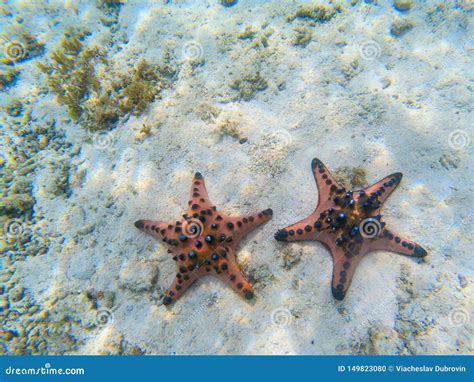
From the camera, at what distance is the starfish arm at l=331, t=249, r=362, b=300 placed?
407cm

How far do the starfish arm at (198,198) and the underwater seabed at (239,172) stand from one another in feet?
0.20

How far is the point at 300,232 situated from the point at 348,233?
682 millimetres

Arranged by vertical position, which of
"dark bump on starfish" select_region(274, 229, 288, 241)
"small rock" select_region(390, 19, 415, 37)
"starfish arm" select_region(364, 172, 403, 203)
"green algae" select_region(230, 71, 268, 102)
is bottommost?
"dark bump on starfish" select_region(274, 229, 288, 241)

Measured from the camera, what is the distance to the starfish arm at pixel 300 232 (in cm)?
434

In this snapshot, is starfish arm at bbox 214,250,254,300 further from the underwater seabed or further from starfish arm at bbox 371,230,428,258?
starfish arm at bbox 371,230,428,258

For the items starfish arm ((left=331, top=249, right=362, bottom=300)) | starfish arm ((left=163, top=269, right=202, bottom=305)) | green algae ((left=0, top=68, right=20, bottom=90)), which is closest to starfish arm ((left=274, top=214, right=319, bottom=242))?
starfish arm ((left=331, top=249, right=362, bottom=300))

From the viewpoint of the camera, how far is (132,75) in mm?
6473

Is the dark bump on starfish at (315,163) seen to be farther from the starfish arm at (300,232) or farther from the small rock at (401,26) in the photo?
the small rock at (401,26)

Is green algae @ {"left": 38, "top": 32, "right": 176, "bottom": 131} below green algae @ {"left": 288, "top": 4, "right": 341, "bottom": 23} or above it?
below

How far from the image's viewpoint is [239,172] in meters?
5.16

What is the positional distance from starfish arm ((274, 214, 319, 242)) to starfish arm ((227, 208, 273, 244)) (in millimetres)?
349

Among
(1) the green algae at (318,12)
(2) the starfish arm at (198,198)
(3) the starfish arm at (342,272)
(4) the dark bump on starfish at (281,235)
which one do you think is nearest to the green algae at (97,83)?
(2) the starfish arm at (198,198)
